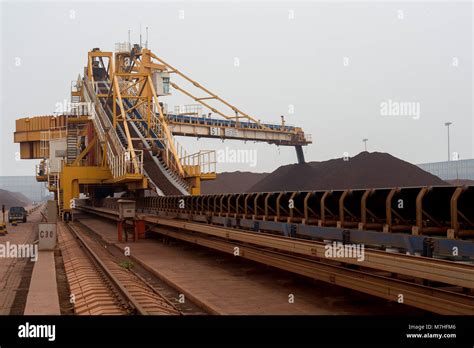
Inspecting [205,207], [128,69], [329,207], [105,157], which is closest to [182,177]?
[105,157]

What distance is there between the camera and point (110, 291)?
1112 centimetres

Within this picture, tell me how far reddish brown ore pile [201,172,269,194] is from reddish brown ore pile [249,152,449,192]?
2045 centimetres

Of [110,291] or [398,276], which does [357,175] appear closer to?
[110,291]

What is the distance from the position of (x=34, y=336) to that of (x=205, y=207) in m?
13.2

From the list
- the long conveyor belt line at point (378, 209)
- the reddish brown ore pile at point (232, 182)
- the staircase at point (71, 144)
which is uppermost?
the staircase at point (71, 144)

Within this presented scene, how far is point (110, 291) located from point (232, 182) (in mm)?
81471

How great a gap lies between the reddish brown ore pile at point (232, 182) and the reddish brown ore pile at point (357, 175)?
20447 mm

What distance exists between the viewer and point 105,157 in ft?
136

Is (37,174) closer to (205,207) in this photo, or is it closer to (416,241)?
(205,207)

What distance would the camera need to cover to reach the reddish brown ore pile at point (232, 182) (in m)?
84.0

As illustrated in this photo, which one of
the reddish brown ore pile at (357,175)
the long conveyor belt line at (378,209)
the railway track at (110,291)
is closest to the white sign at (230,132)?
the reddish brown ore pile at (357,175)

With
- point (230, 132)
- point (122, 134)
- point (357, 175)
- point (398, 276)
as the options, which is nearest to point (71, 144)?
point (122, 134)

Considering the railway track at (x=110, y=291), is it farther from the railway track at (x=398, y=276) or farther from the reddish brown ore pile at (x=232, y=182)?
the reddish brown ore pile at (x=232, y=182)

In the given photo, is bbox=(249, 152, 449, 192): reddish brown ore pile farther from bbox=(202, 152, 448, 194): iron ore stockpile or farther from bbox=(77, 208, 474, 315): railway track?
bbox=(77, 208, 474, 315): railway track
